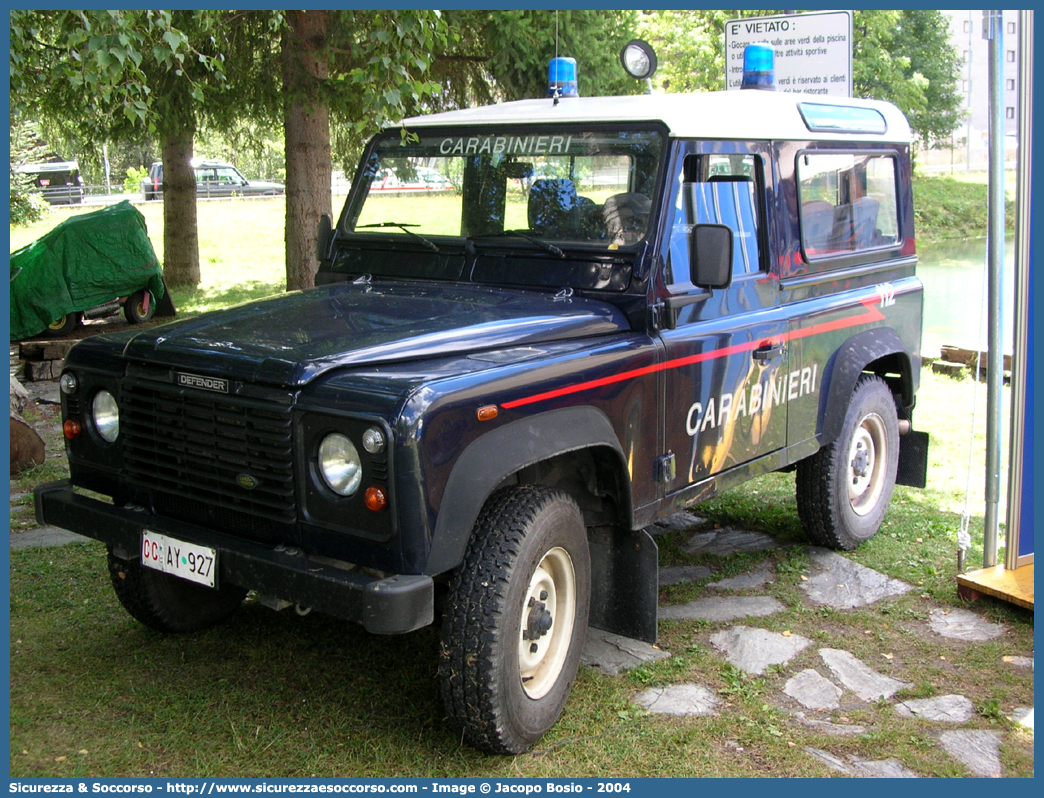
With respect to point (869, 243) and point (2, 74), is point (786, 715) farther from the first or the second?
point (2, 74)

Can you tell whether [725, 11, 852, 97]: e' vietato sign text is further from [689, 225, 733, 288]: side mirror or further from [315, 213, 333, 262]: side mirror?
[689, 225, 733, 288]: side mirror

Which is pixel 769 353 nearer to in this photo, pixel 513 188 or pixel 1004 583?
pixel 513 188

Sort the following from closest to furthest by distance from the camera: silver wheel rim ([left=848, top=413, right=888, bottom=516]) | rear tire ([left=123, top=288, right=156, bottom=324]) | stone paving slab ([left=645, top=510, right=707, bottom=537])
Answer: silver wheel rim ([left=848, top=413, right=888, bottom=516])
stone paving slab ([left=645, top=510, right=707, bottom=537])
rear tire ([left=123, top=288, right=156, bottom=324])

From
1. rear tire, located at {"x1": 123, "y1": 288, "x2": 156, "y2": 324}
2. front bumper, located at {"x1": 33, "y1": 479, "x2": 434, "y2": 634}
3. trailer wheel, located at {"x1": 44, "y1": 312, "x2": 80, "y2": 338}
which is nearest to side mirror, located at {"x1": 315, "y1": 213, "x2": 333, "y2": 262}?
front bumper, located at {"x1": 33, "y1": 479, "x2": 434, "y2": 634}

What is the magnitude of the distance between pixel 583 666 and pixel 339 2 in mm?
5155

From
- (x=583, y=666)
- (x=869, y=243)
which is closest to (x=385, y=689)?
(x=583, y=666)

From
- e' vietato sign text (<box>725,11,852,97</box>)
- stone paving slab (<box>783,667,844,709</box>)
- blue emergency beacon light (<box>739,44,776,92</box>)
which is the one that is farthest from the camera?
e' vietato sign text (<box>725,11,852,97</box>)

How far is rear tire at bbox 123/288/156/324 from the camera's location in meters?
13.0

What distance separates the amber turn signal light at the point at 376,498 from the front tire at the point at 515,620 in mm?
433

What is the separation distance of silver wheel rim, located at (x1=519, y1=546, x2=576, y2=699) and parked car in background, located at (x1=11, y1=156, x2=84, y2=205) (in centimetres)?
3216

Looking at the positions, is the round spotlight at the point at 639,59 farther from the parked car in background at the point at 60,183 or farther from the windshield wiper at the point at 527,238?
the parked car in background at the point at 60,183

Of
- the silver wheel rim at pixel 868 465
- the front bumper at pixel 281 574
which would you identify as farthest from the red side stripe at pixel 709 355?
the front bumper at pixel 281 574

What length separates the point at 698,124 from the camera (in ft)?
14.0

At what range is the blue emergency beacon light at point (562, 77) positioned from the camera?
4.88 m
